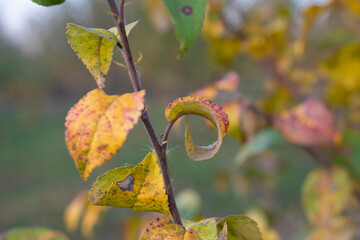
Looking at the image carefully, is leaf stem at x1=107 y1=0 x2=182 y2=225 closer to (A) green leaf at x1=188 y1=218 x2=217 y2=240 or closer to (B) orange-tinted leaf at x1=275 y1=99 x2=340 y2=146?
(A) green leaf at x1=188 y1=218 x2=217 y2=240

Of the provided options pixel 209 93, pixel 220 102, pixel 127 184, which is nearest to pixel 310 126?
pixel 209 93

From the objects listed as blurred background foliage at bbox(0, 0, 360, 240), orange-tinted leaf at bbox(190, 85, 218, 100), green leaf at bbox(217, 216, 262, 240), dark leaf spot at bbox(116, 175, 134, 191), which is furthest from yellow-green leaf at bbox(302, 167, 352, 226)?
dark leaf spot at bbox(116, 175, 134, 191)

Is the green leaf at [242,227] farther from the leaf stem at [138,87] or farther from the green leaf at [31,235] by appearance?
the green leaf at [31,235]

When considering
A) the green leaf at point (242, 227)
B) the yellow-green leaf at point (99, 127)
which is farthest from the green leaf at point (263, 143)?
the yellow-green leaf at point (99, 127)

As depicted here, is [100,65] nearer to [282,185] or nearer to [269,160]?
[269,160]

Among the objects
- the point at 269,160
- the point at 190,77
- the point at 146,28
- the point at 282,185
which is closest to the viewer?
the point at 269,160

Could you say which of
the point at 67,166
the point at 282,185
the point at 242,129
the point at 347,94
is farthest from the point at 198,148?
the point at 67,166

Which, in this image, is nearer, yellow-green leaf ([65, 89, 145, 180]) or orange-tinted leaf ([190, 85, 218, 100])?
yellow-green leaf ([65, 89, 145, 180])
